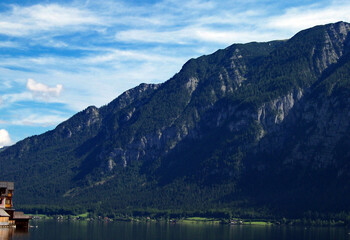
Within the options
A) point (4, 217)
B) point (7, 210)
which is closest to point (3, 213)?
A: point (4, 217)

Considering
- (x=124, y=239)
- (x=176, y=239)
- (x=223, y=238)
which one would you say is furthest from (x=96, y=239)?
(x=223, y=238)

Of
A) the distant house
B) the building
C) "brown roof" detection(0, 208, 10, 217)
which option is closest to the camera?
"brown roof" detection(0, 208, 10, 217)

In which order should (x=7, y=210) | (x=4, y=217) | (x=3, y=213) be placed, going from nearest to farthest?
(x=3, y=213), (x=4, y=217), (x=7, y=210)

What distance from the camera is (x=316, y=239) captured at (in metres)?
196

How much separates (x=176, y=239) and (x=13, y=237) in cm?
8603

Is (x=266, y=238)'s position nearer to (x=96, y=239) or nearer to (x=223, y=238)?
(x=223, y=238)

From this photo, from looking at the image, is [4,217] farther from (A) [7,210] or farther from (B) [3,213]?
(A) [7,210]

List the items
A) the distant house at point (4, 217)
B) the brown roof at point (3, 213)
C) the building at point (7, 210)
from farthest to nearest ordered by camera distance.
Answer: the building at point (7, 210) → the distant house at point (4, 217) → the brown roof at point (3, 213)

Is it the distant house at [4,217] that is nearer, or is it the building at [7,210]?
the distant house at [4,217]

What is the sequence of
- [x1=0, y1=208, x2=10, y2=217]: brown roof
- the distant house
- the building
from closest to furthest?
1. [x1=0, y1=208, x2=10, y2=217]: brown roof
2. the distant house
3. the building

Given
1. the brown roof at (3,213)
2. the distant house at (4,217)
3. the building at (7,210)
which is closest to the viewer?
the brown roof at (3,213)

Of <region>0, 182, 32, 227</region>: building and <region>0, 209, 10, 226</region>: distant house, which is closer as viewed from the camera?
<region>0, 209, 10, 226</region>: distant house

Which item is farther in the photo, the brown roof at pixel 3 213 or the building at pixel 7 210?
the building at pixel 7 210

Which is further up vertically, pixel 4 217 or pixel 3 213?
pixel 3 213
